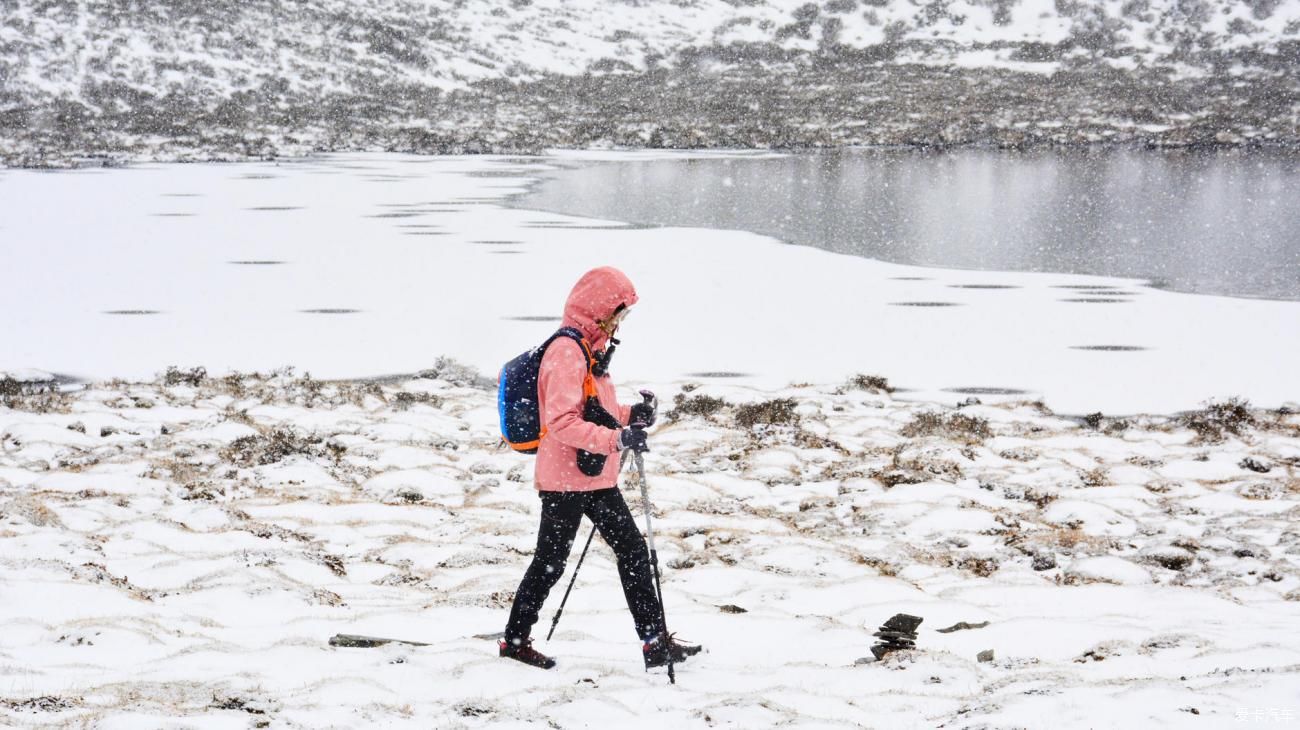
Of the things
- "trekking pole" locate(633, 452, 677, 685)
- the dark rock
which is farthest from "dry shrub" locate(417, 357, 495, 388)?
"trekking pole" locate(633, 452, 677, 685)

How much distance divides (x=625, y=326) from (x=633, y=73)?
54.9 m

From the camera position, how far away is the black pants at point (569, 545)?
4410mm

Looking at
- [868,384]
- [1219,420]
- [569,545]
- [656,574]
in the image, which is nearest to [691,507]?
[569,545]

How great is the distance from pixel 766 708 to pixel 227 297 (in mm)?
11355

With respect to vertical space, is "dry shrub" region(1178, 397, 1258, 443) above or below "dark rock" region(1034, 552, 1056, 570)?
above

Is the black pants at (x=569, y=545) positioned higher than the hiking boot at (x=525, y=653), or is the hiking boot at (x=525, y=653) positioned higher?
the black pants at (x=569, y=545)

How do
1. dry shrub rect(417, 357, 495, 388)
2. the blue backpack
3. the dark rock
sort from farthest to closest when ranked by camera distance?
dry shrub rect(417, 357, 495, 388) → the dark rock → the blue backpack

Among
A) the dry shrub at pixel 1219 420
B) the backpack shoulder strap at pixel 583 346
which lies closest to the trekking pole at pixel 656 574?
the backpack shoulder strap at pixel 583 346

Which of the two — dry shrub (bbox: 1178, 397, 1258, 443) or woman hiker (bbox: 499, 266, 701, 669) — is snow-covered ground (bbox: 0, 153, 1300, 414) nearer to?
dry shrub (bbox: 1178, 397, 1258, 443)

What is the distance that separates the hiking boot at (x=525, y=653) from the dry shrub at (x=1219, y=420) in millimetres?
5722

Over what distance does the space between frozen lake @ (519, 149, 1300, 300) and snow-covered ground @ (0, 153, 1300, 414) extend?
1.47m

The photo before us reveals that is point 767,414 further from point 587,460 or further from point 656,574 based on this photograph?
point 587,460

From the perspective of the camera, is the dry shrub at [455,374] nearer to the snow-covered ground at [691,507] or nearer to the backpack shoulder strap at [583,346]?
the snow-covered ground at [691,507]

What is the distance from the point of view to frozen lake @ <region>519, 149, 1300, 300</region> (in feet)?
56.5
